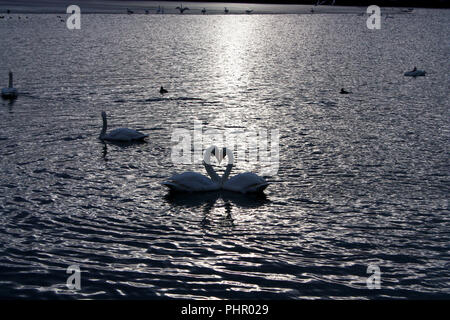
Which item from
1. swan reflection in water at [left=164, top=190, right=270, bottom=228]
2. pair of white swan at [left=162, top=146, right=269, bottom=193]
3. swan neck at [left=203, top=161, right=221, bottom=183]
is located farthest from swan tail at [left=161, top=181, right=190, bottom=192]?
swan neck at [left=203, top=161, right=221, bottom=183]

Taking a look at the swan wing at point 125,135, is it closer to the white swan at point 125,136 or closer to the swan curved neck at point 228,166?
the white swan at point 125,136

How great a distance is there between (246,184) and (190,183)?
1580mm

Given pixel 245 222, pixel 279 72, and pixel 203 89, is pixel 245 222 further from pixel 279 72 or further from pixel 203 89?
pixel 279 72

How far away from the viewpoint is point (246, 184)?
16500 mm

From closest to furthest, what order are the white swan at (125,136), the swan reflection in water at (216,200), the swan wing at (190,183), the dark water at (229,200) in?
the dark water at (229,200)
the swan reflection in water at (216,200)
the swan wing at (190,183)
the white swan at (125,136)

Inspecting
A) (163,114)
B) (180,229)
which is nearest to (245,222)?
(180,229)

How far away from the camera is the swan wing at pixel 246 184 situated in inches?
645

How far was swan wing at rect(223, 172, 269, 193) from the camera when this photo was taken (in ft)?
53.8

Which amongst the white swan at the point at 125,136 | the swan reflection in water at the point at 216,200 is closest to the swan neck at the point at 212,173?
the swan reflection in water at the point at 216,200

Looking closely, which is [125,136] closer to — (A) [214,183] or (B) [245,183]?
(A) [214,183]

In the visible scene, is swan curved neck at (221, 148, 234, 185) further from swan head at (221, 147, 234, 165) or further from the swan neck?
the swan neck

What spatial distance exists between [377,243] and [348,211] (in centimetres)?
200

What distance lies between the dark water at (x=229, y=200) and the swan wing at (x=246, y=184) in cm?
36
